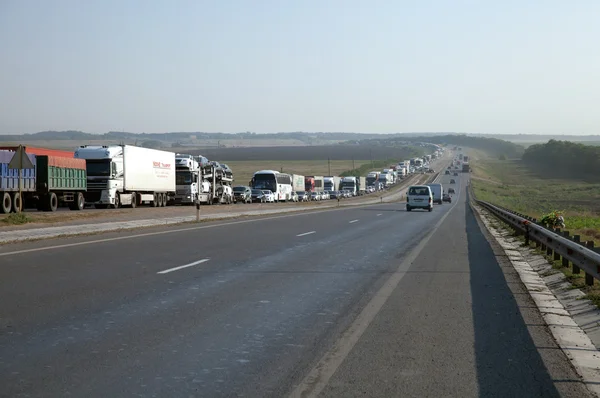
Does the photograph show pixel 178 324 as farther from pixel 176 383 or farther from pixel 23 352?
pixel 176 383

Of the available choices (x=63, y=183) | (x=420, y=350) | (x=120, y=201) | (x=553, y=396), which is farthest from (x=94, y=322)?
(x=120, y=201)

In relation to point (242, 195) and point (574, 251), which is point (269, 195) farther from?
point (574, 251)

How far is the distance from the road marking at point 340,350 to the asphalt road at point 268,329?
0.08 ft

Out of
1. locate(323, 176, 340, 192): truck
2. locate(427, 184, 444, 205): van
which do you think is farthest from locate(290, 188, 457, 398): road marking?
locate(323, 176, 340, 192): truck

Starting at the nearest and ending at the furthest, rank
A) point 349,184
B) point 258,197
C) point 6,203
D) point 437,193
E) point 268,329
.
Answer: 1. point 268,329
2. point 6,203
3. point 258,197
4. point 437,193
5. point 349,184

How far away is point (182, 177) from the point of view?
57.9m

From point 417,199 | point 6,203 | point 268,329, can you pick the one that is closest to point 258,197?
point 417,199

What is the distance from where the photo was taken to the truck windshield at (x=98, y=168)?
146ft

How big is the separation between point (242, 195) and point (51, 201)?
36273 mm

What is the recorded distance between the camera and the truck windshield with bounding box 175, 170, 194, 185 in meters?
57.8

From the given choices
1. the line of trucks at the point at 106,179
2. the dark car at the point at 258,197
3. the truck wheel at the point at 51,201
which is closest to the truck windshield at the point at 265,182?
the dark car at the point at 258,197

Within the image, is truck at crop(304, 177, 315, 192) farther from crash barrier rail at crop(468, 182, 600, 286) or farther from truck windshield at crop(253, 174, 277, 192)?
crash barrier rail at crop(468, 182, 600, 286)

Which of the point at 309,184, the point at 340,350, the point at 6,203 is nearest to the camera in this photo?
the point at 340,350

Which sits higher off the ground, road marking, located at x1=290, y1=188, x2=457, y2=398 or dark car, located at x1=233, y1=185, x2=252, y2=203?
road marking, located at x1=290, y1=188, x2=457, y2=398
